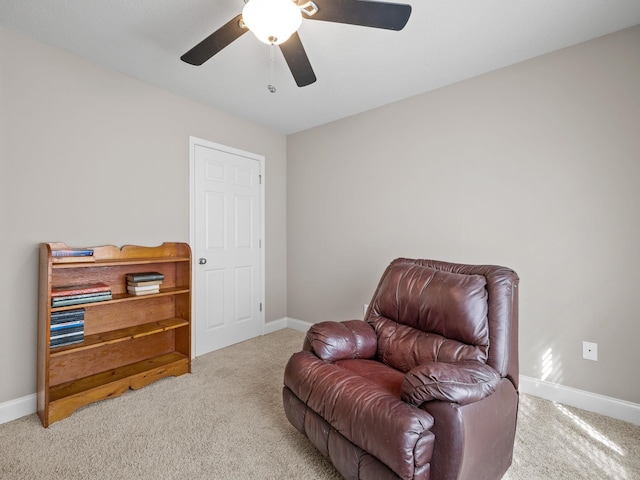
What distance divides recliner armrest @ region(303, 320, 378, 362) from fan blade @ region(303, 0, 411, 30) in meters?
1.63

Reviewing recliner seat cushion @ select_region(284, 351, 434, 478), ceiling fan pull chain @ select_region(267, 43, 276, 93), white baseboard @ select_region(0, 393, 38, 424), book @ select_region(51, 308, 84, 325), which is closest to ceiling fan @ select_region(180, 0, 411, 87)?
ceiling fan pull chain @ select_region(267, 43, 276, 93)

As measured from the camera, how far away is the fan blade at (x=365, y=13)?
1.36 metres

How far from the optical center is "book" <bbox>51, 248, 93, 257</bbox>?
209cm

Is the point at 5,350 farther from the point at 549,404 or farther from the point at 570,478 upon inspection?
the point at 549,404

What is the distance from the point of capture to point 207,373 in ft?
8.98

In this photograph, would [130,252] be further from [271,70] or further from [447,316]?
[447,316]

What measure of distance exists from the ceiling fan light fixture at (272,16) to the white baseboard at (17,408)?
2.71 m

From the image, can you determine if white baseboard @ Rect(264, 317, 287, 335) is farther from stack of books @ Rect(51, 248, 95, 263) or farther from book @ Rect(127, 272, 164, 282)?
stack of books @ Rect(51, 248, 95, 263)

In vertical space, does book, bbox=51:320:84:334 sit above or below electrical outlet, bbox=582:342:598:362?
above

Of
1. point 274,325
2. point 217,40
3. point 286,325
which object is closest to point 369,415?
point 217,40

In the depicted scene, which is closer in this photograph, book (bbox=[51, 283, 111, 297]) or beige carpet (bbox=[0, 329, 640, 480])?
beige carpet (bbox=[0, 329, 640, 480])

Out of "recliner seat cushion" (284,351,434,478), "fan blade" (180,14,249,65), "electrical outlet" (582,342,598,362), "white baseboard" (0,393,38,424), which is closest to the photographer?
"recliner seat cushion" (284,351,434,478)

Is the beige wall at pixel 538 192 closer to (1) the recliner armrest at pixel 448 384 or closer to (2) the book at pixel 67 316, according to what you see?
(1) the recliner armrest at pixel 448 384

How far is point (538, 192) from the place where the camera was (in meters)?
2.35
